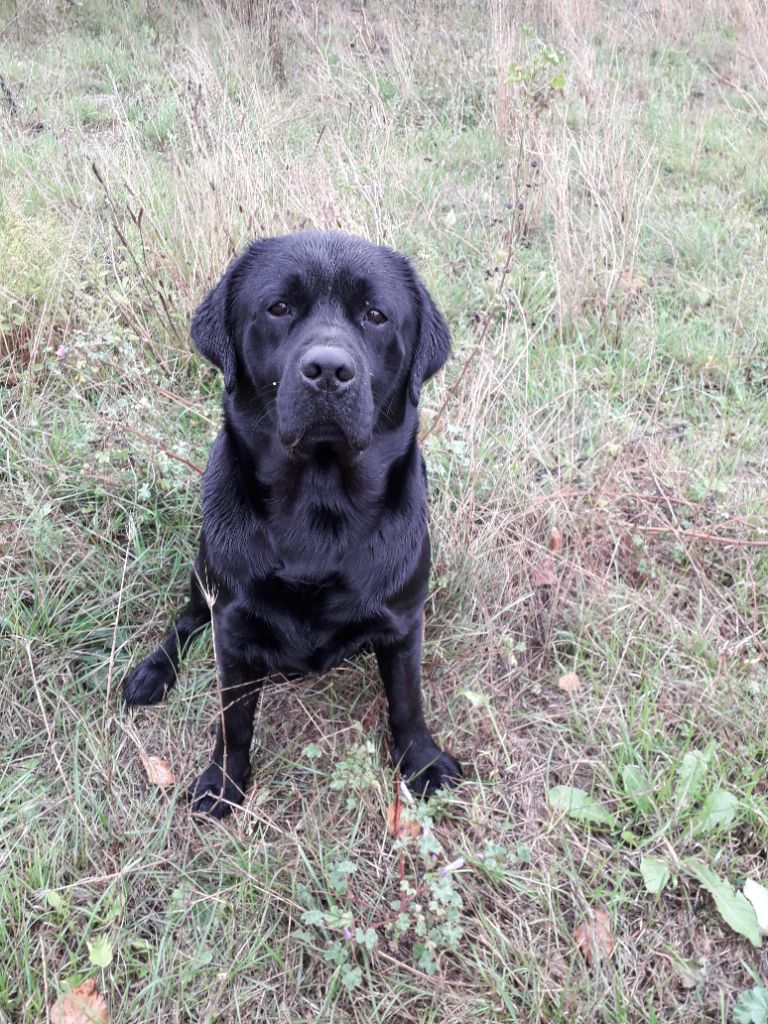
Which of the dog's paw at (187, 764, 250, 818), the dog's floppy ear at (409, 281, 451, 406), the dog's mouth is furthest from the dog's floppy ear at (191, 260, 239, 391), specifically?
the dog's paw at (187, 764, 250, 818)

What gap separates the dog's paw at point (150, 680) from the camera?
212cm

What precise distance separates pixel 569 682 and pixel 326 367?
113 centimetres

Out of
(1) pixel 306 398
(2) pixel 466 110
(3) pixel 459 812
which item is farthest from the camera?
(2) pixel 466 110

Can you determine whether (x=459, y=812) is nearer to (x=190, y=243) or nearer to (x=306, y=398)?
(x=306, y=398)

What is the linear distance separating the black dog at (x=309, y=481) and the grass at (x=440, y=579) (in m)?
0.27

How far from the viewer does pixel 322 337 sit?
1.60 m

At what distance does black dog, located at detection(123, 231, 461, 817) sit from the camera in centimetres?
171

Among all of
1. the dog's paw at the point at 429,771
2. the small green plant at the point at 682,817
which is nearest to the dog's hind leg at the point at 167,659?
the dog's paw at the point at 429,771

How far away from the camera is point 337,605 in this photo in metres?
1.73

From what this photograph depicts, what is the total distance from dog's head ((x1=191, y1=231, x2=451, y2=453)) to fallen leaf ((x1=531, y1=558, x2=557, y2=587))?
30.3 inches

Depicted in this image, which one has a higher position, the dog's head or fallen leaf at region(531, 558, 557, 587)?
the dog's head

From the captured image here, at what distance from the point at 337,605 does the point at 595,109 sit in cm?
348

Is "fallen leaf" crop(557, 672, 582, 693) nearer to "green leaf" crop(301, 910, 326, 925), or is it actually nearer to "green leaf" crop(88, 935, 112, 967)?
"green leaf" crop(301, 910, 326, 925)

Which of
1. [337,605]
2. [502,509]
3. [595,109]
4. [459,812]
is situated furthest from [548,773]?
[595,109]
